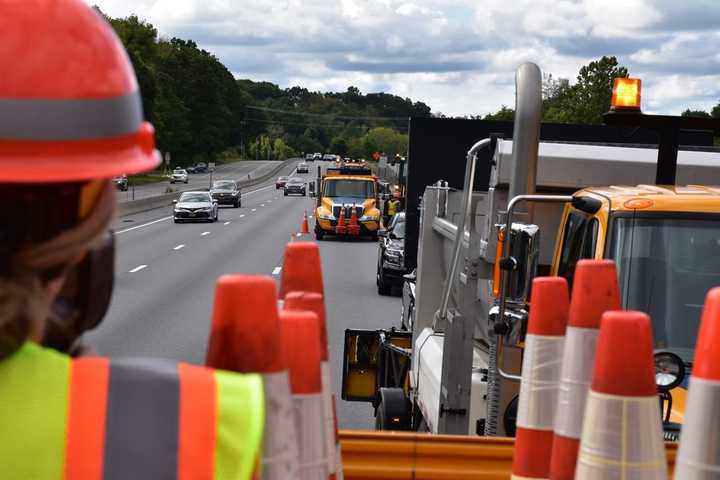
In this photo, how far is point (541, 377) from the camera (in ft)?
10.4

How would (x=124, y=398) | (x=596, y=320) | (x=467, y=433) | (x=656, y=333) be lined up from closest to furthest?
(x=124, y=398)
(x=596, y=320)
(x=656, y=333)
(x=467, y=433)

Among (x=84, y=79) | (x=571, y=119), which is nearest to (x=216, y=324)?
(x=84, y=79)

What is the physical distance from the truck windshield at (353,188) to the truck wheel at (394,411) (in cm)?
3588

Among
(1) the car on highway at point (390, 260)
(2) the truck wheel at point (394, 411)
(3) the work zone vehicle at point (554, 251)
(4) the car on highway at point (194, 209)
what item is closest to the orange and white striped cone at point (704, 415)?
(3) the work zone vehicle at point (554, 251)

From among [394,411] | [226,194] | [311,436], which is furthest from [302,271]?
[226,194]

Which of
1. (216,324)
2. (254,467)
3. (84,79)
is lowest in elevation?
(254,467)

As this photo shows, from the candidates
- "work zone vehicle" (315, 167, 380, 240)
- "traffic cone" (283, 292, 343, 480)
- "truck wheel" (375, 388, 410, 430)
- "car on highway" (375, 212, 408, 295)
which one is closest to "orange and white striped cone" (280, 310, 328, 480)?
"traffic cone" (283, 292, 343, 480)

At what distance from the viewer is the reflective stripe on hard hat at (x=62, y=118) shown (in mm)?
1657

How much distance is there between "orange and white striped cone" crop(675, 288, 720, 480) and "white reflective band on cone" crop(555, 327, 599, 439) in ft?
1.27

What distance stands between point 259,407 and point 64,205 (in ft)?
1.22

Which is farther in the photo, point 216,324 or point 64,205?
point 216,324

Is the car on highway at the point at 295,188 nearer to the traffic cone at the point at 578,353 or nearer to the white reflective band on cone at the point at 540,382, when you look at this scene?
the white reflective band on cone at the point at 540,382

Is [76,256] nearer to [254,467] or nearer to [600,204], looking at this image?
[254,467]

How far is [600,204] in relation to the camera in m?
5.93
